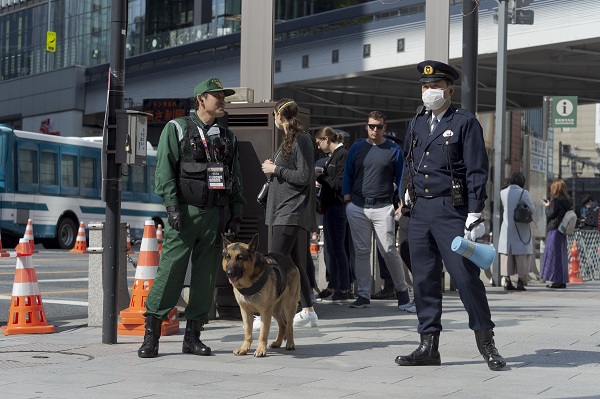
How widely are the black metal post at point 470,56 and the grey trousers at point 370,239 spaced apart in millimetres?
4443

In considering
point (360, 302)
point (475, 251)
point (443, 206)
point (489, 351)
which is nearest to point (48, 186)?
point (360, 302)

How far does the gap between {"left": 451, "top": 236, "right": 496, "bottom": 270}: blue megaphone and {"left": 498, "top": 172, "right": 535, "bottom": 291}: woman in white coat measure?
8.95 metres

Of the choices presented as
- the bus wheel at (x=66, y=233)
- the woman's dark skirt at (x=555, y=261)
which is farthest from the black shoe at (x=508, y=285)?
the bus wheel at (x=66, y=233)

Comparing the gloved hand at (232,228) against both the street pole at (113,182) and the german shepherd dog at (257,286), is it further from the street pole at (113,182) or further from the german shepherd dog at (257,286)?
the street pole at (113,182)

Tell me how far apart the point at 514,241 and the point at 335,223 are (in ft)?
15.2

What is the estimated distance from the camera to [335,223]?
41.3 ft

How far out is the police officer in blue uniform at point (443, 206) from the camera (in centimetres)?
757

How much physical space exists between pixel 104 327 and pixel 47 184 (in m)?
20.8

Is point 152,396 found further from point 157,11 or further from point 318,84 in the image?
point 157,11

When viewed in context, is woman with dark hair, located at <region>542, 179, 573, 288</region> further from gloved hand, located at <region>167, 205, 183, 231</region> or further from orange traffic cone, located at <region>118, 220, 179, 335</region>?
gloved hand, located at <region>167, 205, 183, 231</region>

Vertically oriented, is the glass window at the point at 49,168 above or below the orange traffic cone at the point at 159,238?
above

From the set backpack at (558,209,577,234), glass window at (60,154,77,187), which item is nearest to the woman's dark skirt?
backpack at (558,209,577,234)

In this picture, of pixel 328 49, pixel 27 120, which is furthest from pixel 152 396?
pixel 27 120

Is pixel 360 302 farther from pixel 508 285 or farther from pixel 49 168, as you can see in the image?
pixel 49 168
